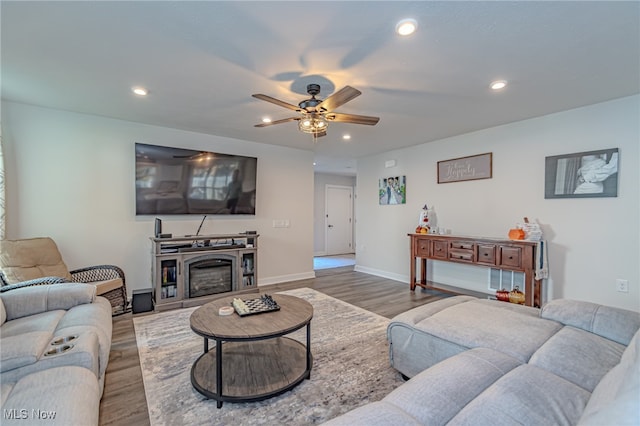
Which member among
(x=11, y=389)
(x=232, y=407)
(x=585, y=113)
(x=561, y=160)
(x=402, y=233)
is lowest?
(x=232, y=407)

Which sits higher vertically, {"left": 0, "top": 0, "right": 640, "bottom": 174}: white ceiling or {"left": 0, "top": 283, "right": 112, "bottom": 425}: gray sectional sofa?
{"left": 0, "top": 0, "right": 640, "bottom": 174}: white ceiling

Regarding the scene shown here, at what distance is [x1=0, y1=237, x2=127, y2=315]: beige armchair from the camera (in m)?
2.87

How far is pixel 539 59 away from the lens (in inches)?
90.7

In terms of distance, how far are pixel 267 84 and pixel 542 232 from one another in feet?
12.3

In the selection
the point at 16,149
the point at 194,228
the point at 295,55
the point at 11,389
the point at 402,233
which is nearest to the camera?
the point at 11,389

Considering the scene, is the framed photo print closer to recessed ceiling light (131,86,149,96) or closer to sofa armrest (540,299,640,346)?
sofa armrest (540,299,640,346)

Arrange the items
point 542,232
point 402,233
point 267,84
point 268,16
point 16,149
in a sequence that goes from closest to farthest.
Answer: point 268,16, point 267,84, point 16,149, point 542,232, point 402,233

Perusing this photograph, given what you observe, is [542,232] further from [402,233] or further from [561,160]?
[402,233]

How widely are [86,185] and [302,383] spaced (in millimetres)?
3680

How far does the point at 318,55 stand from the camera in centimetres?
224

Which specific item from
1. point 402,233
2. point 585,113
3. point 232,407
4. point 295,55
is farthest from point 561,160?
point 232,407

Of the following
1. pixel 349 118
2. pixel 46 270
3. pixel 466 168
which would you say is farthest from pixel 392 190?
pixel 46 270

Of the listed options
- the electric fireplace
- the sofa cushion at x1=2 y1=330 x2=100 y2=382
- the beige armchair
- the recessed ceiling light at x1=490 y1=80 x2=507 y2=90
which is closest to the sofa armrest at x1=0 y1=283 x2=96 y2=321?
the beige armchair

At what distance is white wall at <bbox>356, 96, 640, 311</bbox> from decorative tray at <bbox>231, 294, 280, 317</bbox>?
3.41 metres
